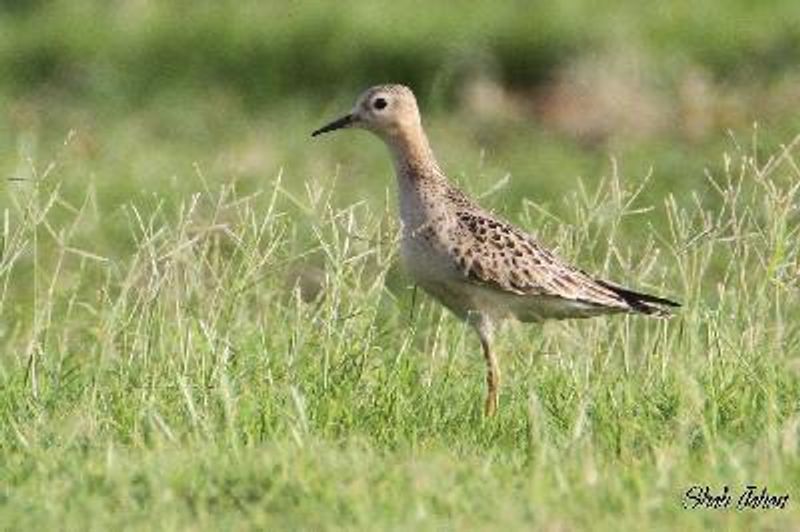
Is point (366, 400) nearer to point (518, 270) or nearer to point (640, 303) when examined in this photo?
point (518, 270)

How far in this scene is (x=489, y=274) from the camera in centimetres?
783

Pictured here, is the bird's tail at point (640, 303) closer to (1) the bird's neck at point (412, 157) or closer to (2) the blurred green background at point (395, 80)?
(1) the bird's neck at point (412, 157)

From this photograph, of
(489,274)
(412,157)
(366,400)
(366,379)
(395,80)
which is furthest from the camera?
(395,80)

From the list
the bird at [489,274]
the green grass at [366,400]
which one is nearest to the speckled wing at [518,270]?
the bird at [489,274]

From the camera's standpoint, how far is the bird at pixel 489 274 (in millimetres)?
7809

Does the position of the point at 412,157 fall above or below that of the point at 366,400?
above

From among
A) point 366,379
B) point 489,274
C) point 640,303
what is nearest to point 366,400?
point 366,379

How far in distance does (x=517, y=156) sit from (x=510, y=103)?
1.29 metres

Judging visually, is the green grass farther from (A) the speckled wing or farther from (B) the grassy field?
(A) the speckled wing

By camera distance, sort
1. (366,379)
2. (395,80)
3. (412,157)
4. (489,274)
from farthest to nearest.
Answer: (395,80) → (412,157) → (489,274) → (366,379)

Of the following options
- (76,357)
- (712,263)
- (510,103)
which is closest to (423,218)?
(76,357)

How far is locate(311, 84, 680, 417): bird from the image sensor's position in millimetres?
7809

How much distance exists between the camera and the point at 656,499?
5.91 m

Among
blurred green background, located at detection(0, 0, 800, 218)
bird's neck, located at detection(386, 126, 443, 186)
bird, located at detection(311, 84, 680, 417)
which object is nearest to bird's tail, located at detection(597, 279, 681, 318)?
bird, located at detection(311, 84, 680, 417)
